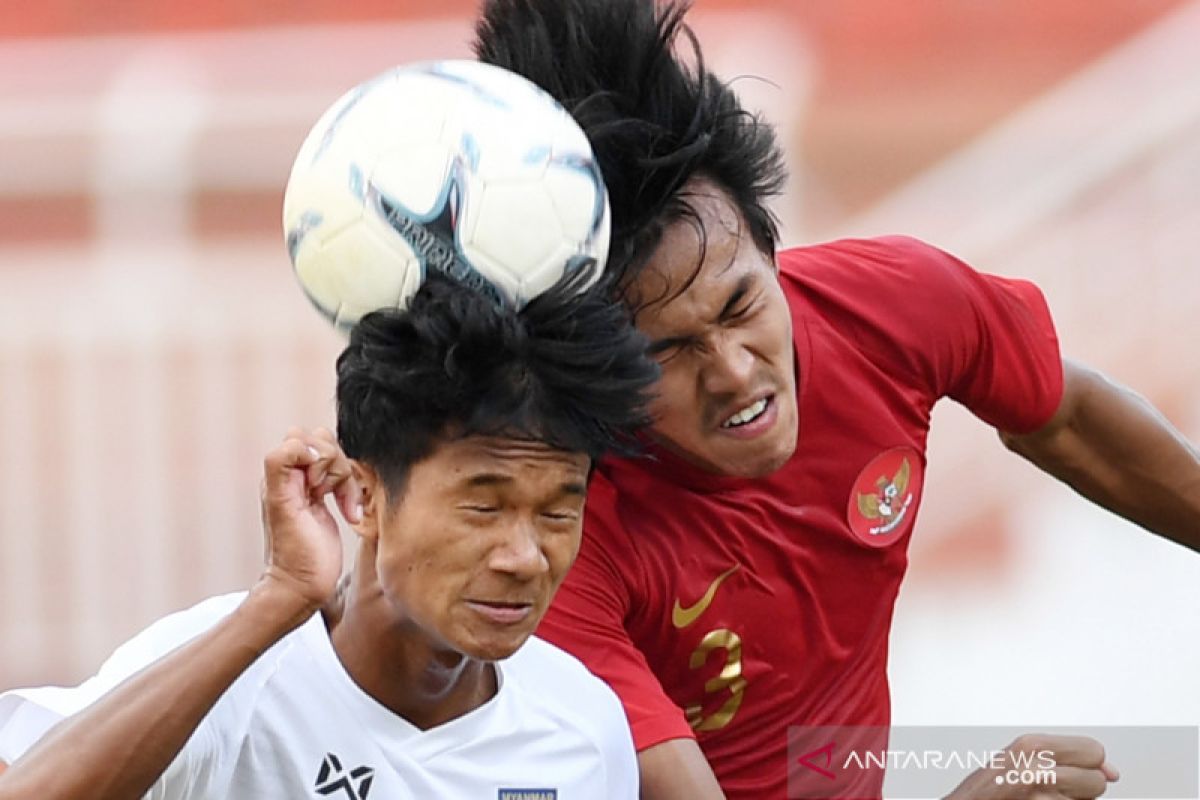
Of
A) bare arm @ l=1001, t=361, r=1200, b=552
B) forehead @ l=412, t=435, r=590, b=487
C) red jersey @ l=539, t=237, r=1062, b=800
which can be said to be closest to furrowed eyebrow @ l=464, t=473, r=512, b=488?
forehead @ l=412, t=435, r=590, b=487

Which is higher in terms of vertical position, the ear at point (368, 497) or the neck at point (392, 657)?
the ear at point (368, 497)

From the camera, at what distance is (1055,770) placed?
114 inches

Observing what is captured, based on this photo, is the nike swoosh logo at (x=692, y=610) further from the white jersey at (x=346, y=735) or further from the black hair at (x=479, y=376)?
the black hair at (x=479, y=376)

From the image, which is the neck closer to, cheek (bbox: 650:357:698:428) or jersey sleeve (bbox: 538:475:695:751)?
jersey sleeve (bbox: 538:475:695:751)

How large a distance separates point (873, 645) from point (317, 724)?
3.75ft

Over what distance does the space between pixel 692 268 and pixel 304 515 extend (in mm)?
666

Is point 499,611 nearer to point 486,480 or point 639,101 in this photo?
point 486,480

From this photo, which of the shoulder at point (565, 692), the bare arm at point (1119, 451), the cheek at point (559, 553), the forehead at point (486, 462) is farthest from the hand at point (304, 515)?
the bare arm at point (1119, 451)

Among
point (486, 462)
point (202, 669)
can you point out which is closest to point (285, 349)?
point (486, 462)

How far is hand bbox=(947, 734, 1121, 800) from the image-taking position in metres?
2.88

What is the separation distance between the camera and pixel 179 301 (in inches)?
221

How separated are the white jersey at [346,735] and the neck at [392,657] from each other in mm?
15

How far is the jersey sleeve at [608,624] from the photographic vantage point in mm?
2689

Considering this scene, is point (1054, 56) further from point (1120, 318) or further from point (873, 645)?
point (873, 645)
